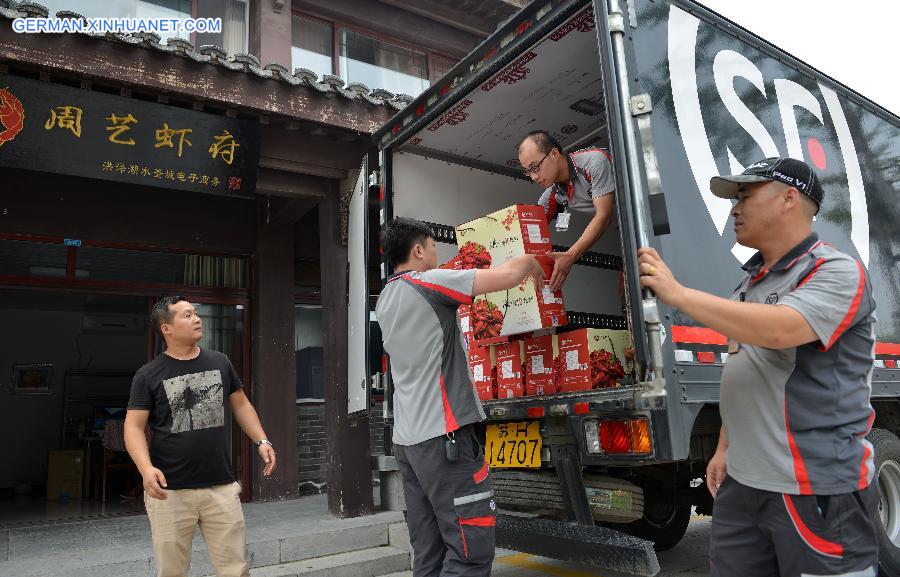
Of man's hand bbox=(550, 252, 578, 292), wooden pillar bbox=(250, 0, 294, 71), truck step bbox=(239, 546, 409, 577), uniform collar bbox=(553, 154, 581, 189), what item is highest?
wooden pillar bbox=(250, 0, 294, 71)

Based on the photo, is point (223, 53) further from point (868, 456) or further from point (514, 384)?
point (868, 456)

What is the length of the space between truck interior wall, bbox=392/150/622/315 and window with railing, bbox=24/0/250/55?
4.64m

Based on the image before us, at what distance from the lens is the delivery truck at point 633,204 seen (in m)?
3.18

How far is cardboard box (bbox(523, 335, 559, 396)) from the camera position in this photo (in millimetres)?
3926

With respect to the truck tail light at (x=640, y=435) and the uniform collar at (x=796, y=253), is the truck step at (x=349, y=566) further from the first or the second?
the uniform collar at (x=796, y=253)

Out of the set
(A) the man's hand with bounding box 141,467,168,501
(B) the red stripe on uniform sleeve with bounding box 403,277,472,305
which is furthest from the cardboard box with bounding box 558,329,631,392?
(A) the man's hand with bounding box 141,467,168,501

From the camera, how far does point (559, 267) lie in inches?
151

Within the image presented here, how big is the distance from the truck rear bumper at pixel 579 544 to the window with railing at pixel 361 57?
7210 mm

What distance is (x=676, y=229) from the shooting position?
3.31 meters

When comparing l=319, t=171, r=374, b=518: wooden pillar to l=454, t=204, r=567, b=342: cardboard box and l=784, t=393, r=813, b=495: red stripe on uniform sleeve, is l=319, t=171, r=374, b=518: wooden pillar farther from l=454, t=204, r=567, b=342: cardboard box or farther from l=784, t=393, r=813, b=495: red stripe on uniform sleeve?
l=784, t=393, r=813, b=495: red stripe on uniform sleeve

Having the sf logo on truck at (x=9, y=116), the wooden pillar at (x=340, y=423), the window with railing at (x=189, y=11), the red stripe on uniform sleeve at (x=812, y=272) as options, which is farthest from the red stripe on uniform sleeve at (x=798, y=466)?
the window with railing at (x=189, y=11)

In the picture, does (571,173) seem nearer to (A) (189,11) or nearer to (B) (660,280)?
(B) (660,280)

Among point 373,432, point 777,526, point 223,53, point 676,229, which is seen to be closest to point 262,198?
point 223,53

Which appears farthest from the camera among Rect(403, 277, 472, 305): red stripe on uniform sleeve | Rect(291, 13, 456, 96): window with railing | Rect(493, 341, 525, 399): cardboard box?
Rect(291, 13, 456, 96): window with railing
